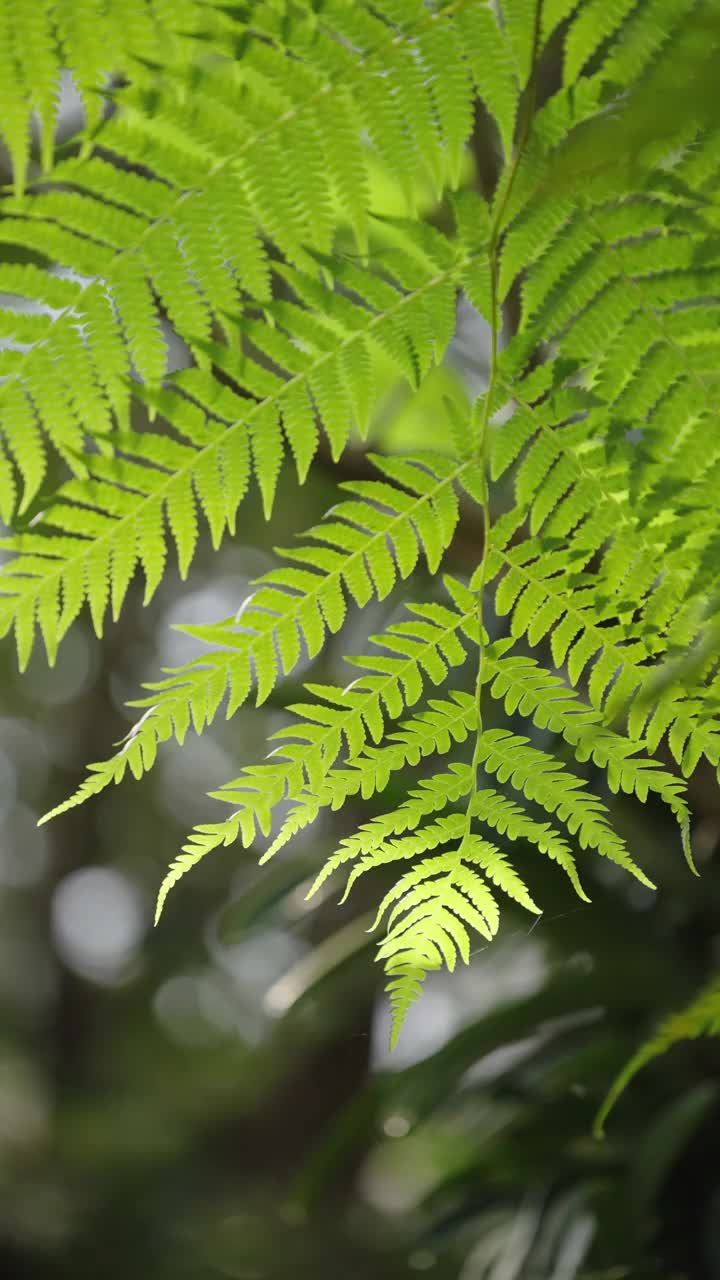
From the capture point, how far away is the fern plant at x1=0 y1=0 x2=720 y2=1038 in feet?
1.47

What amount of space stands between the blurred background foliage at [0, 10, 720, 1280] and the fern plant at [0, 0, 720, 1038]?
0.30 ft

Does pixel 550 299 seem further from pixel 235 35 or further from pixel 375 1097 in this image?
pixel 375 1097

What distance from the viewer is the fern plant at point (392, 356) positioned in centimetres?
45

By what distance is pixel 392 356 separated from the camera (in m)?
0.51

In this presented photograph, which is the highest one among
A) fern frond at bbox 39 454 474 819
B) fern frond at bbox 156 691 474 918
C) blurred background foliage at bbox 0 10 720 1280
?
fern frond at bbox 39 454 474 819

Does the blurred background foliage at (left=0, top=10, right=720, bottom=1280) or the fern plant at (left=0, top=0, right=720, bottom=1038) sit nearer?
the fern plant at (left=0, top=0, right=720, bottom=1038)

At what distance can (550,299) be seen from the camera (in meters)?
0.48

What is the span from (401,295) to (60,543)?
0.22m

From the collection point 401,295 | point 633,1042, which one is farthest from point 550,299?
point 633,1042

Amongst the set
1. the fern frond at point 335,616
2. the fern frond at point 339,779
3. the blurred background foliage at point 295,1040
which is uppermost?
the fern frond at point 335,616

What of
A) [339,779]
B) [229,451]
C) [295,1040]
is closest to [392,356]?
[229,451]

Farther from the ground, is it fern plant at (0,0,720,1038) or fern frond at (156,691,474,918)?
fern plant at (0,0,720,1038)

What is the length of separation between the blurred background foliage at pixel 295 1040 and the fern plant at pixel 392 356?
0.09 meters

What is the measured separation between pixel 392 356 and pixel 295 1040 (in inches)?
192
